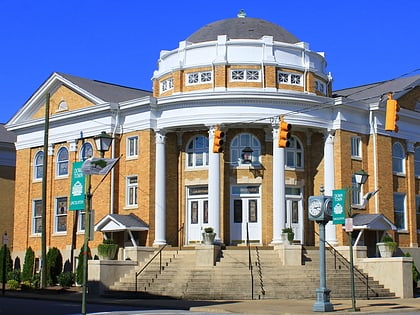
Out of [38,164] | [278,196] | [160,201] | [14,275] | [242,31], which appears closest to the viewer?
[278,196]

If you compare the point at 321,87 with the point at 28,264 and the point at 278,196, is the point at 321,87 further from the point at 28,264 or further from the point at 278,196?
the point at 28,264

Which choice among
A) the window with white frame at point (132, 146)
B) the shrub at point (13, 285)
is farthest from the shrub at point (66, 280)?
the window with white frame at point (132, 146)

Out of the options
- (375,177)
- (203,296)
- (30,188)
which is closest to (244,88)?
(375,177)

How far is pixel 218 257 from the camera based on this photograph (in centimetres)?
3309

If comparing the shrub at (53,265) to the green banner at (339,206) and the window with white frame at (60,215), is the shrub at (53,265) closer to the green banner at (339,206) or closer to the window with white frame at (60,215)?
the window with white frame at (60,215)

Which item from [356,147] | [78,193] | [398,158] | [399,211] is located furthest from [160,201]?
[78,193]

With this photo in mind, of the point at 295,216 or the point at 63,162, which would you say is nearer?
the point at 295,216

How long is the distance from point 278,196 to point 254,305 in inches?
377

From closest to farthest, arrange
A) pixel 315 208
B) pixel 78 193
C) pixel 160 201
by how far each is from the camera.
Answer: pixel 78 193 < pixel 315 208 < pixel 160 201

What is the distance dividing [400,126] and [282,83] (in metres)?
7.61

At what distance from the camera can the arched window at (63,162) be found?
4128 centimetres

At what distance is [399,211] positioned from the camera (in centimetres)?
4044

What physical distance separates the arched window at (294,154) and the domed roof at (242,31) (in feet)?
16.9

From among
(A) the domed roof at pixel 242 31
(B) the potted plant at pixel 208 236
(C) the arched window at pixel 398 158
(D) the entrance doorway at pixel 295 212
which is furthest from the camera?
(C) the arched window at pixel 398 158
